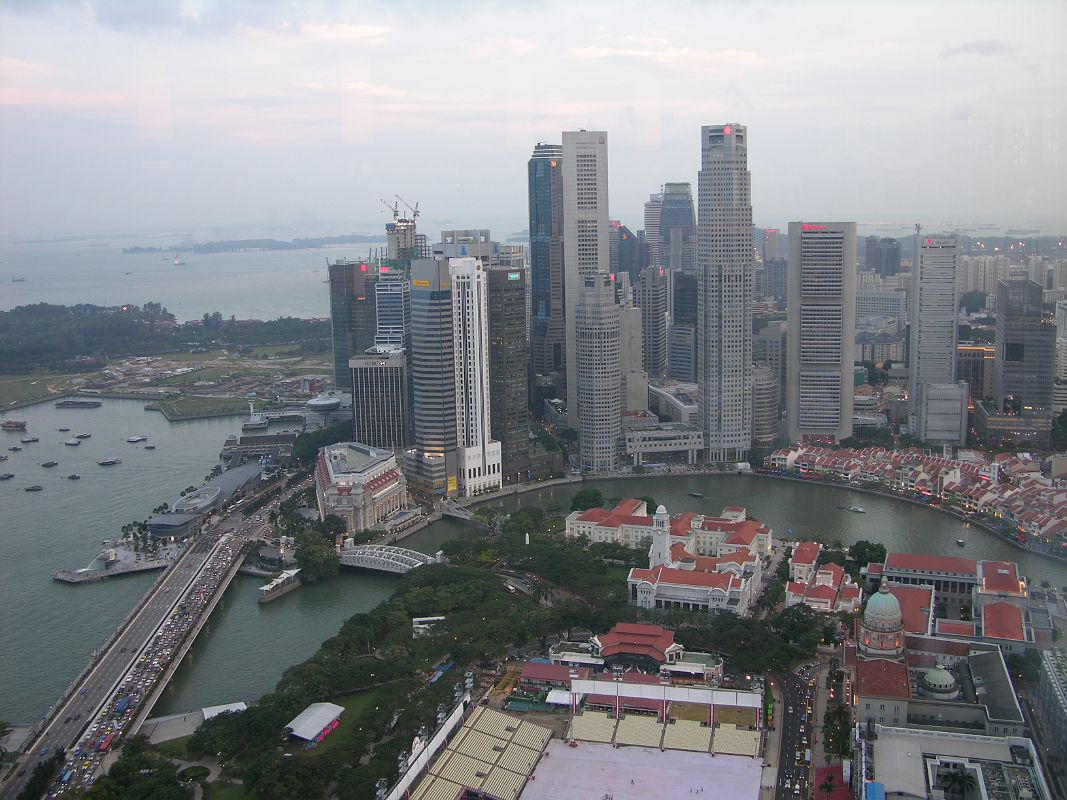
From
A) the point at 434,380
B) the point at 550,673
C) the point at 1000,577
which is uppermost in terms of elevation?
the point at 434,380

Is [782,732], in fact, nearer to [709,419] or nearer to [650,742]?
[650,742]

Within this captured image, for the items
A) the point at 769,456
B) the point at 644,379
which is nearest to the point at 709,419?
the point at 769,456

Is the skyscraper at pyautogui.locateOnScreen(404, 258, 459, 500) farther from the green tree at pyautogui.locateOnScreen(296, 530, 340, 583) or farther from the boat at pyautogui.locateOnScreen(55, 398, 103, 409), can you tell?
the boat at pyautogui.locateOnScreen(55, 398, 103, 409)

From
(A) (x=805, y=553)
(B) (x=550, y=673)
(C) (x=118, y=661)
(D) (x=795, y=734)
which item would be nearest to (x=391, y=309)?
(A) (x=805, y=553)

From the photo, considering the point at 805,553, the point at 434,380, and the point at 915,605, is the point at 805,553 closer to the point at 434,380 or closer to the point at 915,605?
the point at 915,605

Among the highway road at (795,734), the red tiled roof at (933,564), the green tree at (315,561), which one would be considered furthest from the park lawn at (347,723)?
the red tiled roof at (933,564)
